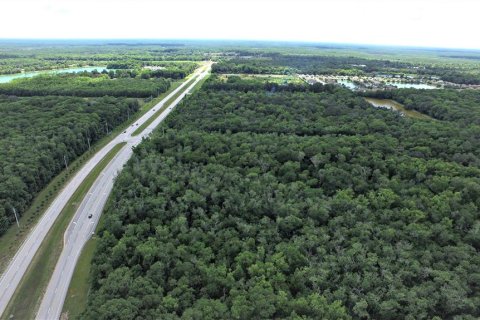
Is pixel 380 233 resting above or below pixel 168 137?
below

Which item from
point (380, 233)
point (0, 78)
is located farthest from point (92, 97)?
point (380, 233)

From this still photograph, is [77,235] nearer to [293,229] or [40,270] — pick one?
[40,270]

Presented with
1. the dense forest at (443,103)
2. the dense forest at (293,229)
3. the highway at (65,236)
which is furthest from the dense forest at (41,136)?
the dense forest at (443,103)

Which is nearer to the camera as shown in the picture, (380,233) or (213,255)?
(213,255)

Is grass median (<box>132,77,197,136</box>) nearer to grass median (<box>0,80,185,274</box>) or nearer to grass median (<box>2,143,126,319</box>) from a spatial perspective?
grass median (<box>0,80,185,274</box>)

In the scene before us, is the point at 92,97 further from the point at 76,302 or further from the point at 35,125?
the point at 76,302
